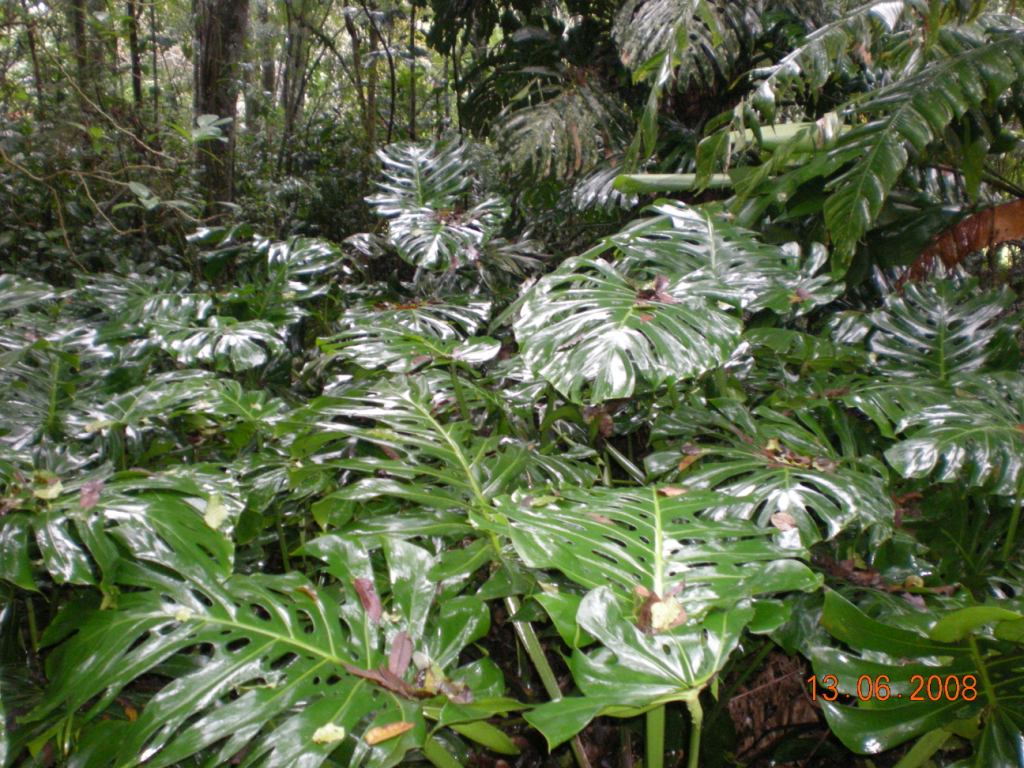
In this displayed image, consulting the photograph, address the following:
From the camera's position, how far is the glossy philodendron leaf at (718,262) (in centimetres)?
143

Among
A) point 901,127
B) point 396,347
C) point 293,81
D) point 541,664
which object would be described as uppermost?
point 293,81

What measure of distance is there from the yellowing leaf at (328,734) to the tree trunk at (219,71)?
367cm

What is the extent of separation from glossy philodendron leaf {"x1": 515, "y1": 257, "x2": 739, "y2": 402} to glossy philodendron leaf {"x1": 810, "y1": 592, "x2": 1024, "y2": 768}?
0.45m

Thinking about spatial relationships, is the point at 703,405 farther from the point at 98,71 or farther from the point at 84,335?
the point at 98,71

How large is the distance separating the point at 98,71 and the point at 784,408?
420 cm

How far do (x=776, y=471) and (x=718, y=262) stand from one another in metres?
0.58

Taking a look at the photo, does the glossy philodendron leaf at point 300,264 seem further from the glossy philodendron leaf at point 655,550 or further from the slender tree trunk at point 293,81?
the slender tree trunk at point 293,81

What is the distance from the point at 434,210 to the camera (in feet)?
8.73

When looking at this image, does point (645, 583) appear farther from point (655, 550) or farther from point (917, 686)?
point (917, 686)

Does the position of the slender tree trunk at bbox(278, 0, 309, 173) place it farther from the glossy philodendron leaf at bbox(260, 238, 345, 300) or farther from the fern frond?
the glossy philodendron leaf at bbox(260, 238, 345, 300)

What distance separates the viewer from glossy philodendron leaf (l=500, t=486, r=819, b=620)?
84 cm

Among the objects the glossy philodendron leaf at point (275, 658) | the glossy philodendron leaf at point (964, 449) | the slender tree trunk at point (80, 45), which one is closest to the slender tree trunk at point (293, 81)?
the slender tree trunk at point (80, 45)

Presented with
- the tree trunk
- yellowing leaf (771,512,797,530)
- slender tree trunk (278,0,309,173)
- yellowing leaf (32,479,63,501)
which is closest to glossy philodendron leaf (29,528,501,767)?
yellowing leaf (32,479,63,501)

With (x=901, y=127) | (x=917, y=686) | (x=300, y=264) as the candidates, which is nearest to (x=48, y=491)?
(x=917, y=686)
